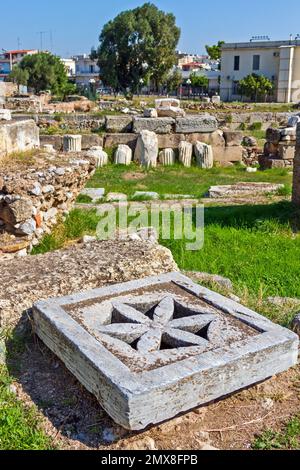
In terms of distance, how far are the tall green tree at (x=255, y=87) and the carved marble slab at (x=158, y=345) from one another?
4655 centimetres

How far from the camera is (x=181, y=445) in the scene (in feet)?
7.63

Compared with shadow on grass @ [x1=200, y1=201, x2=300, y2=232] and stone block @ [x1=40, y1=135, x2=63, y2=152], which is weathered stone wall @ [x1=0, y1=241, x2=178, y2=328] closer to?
shadow on grass @ [x1=200, y1=201, x2=300, y2=232]

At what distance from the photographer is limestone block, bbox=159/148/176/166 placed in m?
13.9

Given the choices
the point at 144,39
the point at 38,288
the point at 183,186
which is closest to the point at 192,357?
the point at 38,288

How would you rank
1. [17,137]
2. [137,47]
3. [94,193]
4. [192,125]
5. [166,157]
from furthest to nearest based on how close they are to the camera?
[137,47] → [192,125] → [166,157] → [94,193] → [17,137]

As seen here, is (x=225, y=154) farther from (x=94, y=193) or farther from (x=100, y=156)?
(x=94, y=193)

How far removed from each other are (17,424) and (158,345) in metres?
0.75

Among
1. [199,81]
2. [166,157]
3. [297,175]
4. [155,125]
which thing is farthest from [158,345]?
[199,81]

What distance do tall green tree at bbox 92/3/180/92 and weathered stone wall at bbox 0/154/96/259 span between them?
37.4m

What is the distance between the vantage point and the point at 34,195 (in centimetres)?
571

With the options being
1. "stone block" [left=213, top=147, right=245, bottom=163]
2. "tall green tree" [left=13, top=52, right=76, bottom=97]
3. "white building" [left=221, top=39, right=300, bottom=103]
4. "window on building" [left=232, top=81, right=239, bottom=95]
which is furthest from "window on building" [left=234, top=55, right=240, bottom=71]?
"stone block" [left=213, top=147, right=245, bottom=163]

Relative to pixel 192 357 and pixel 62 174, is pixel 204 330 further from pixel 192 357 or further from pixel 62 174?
pixel 62 174

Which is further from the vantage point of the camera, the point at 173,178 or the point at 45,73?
the point at 45,73
